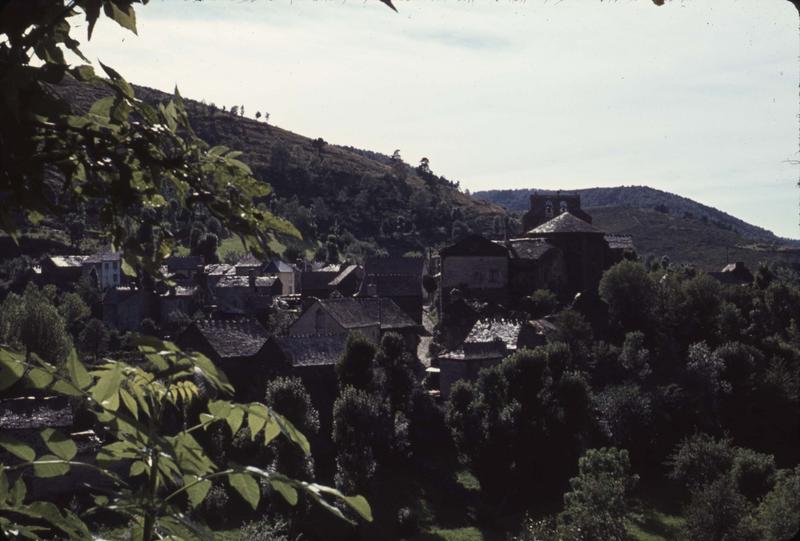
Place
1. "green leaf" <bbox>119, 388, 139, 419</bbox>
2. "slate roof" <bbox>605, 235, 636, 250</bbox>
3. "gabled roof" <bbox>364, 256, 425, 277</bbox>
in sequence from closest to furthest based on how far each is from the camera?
1. "green leaf" <bbox>119, 388, 139, 419</bbox>
2. "slate roof" <bbox>605, 235, 636, 250</bbox>
3. "gabled roof" <bbox>364, 256, 425, 277</bbox>

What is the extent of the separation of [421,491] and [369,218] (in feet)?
388

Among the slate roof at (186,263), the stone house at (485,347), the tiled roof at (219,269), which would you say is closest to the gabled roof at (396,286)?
the stone house at (485,347)

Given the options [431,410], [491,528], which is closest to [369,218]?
[431,410]

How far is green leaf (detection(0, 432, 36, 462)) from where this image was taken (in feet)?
7.28

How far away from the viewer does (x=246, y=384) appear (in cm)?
4481

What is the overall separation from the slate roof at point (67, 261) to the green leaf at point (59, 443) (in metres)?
93.9

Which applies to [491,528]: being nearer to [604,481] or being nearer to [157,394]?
[604,481]

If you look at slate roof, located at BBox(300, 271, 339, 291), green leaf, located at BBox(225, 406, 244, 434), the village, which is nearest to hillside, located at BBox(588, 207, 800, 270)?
the village

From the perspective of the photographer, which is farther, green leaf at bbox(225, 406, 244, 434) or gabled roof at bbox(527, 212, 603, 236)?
gabled roof at bbox(527, 212, 603, 236)

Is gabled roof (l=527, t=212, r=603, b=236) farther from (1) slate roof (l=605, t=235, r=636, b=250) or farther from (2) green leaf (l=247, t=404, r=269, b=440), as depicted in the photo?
(2) green leaf (l=247, t=404, r=269, b=440)

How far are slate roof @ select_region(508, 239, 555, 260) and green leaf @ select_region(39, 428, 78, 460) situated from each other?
60.2m

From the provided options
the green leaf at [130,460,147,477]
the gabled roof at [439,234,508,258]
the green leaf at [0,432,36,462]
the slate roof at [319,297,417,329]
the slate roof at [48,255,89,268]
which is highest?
the gabled roof at [439,234,508,258]

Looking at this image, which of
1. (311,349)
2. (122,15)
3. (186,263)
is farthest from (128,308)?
(122,15)

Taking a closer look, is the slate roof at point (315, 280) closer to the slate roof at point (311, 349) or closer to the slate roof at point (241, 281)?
the slate roof at point (241, 281)
